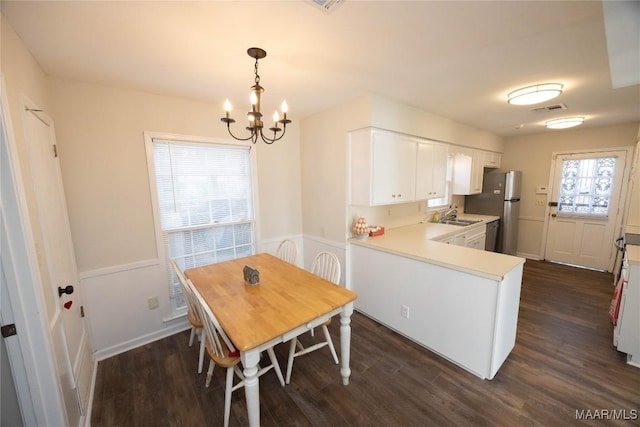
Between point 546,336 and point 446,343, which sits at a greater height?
point 446,343

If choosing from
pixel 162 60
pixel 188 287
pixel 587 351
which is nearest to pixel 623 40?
pixel 587 351

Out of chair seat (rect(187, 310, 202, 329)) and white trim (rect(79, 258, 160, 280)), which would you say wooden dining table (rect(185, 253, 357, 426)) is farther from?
white trim (rect(79, 258, 160, 280))

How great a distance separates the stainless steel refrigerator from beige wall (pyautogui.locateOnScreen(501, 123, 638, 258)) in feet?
1.06

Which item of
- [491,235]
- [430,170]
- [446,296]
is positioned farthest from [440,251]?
[491,235]

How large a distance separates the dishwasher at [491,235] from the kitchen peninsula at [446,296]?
7.06 ft

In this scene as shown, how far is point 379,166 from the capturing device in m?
2.64

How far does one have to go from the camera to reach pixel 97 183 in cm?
208

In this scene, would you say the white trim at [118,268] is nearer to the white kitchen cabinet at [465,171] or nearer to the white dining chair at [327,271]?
the white dining chair at [327,271]

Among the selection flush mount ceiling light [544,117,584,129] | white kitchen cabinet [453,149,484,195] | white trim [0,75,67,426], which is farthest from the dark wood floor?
flush mount ceiling light [544,117,584,129]

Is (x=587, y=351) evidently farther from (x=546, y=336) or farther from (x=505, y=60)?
(x=505, y=60)

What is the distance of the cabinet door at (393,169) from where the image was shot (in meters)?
2.62

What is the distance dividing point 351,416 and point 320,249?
187cm

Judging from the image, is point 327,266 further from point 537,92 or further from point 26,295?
point 537,92

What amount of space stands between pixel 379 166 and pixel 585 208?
4291mm
